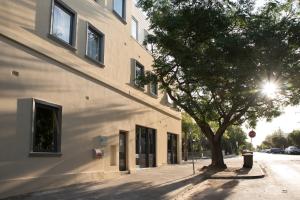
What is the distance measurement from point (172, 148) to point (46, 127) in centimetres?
1954

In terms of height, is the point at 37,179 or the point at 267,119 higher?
the point at 267,119

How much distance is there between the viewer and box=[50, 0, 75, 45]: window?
15.0 metres

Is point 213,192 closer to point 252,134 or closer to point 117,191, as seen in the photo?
point 117,191

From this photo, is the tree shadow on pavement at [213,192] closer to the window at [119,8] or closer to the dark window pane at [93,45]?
the dark window pane at [93,45]

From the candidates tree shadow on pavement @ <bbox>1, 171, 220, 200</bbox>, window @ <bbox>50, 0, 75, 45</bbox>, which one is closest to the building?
window @ <bbox>50, 0, 75, 45</bbox>

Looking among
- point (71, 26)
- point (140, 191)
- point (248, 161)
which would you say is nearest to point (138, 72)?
point (248, 161)

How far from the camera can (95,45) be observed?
18.8 meters

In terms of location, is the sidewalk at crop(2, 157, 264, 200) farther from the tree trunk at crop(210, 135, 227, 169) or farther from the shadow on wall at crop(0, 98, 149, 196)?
the tree trunk at crop(210, 135, 227, 169)

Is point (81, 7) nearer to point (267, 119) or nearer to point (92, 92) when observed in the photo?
point (92, 92)

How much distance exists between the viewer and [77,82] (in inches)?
636

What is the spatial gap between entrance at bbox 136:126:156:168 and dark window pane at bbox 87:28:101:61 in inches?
252

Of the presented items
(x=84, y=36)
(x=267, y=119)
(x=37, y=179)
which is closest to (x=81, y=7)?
(x=84, y=36)

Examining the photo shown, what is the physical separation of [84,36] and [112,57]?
3.47m

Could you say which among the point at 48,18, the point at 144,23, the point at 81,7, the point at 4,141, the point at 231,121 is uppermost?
the point at 144,23
